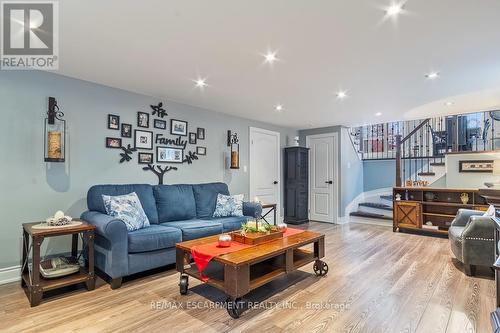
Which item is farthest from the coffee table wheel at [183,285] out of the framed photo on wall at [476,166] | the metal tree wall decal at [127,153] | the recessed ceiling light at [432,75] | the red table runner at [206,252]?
the framed photo on wall at [476,166]

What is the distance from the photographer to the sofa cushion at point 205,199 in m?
4.01

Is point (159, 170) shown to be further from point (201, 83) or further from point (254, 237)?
point (254, 237)

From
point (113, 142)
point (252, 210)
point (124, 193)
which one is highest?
point (113, 142)

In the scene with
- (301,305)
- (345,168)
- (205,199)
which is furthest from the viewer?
(345,168)

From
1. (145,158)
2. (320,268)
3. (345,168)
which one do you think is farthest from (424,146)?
(145,158)

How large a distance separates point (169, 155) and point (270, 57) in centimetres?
223

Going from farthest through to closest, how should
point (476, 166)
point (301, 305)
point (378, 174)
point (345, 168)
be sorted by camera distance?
point (378, 174) < point (345, 168) < point (476, 166) < point (301, 305)

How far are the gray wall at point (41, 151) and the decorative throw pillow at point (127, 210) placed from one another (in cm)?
55

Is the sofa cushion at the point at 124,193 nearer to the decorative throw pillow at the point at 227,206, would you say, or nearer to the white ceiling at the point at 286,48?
the decorative throw pillow at the point at 227,206

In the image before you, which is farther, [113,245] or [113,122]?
[113,122]

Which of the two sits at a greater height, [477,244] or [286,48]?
[286,48]

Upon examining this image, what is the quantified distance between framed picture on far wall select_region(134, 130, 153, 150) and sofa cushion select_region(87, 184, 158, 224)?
585 millimetres

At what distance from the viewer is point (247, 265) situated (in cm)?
210

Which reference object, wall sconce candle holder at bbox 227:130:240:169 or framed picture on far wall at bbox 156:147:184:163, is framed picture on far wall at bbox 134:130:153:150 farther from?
wall sconce candle holder at bbox 227:130:240:169
